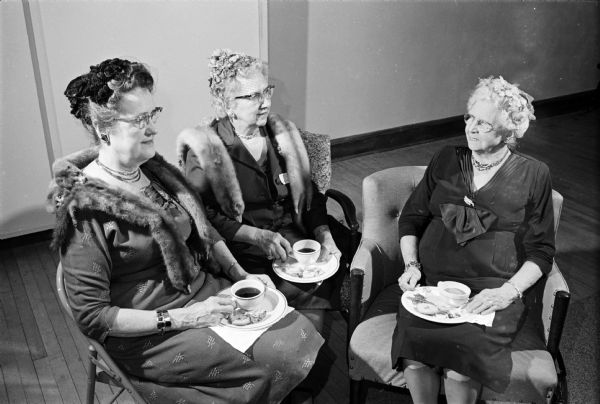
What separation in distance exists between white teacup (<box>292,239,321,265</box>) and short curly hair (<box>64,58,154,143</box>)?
0.89 metres

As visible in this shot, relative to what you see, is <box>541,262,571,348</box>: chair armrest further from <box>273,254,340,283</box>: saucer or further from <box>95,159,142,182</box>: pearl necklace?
<box>95,159,142,182</box>: pearl necklace

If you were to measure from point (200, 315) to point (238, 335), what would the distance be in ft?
0.47

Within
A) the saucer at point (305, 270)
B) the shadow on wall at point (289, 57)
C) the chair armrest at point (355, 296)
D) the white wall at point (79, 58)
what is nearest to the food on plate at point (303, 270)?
the saucer at point (305, 270)

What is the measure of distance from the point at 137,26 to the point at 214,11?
0.53 m

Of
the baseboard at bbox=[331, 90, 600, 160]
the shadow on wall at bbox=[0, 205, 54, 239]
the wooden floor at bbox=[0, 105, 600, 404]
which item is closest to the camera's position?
the wooden floor at bbox=[0, 105, 600, 404]

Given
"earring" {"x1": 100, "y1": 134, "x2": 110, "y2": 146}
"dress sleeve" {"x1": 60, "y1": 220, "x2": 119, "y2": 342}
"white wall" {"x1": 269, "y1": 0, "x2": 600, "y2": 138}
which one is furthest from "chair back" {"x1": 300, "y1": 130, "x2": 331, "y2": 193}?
"white wall" {"x1": 269, "y1": 0, "x2": 600, "y2": 138}

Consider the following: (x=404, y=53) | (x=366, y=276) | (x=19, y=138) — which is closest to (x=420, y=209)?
(x=366, y=276)

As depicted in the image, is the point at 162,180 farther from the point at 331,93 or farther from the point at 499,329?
the point at 331,93

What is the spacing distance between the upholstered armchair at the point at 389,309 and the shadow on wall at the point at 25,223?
2.38 metres

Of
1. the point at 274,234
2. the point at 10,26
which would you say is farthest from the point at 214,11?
the point at 274,234

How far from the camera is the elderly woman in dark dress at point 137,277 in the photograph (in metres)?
1.80

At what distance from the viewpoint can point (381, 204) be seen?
2.57m

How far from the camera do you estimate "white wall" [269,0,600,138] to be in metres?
4.87

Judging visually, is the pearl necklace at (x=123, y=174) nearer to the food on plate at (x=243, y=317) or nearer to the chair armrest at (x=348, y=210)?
the food on plate at (x=243, y=317)
